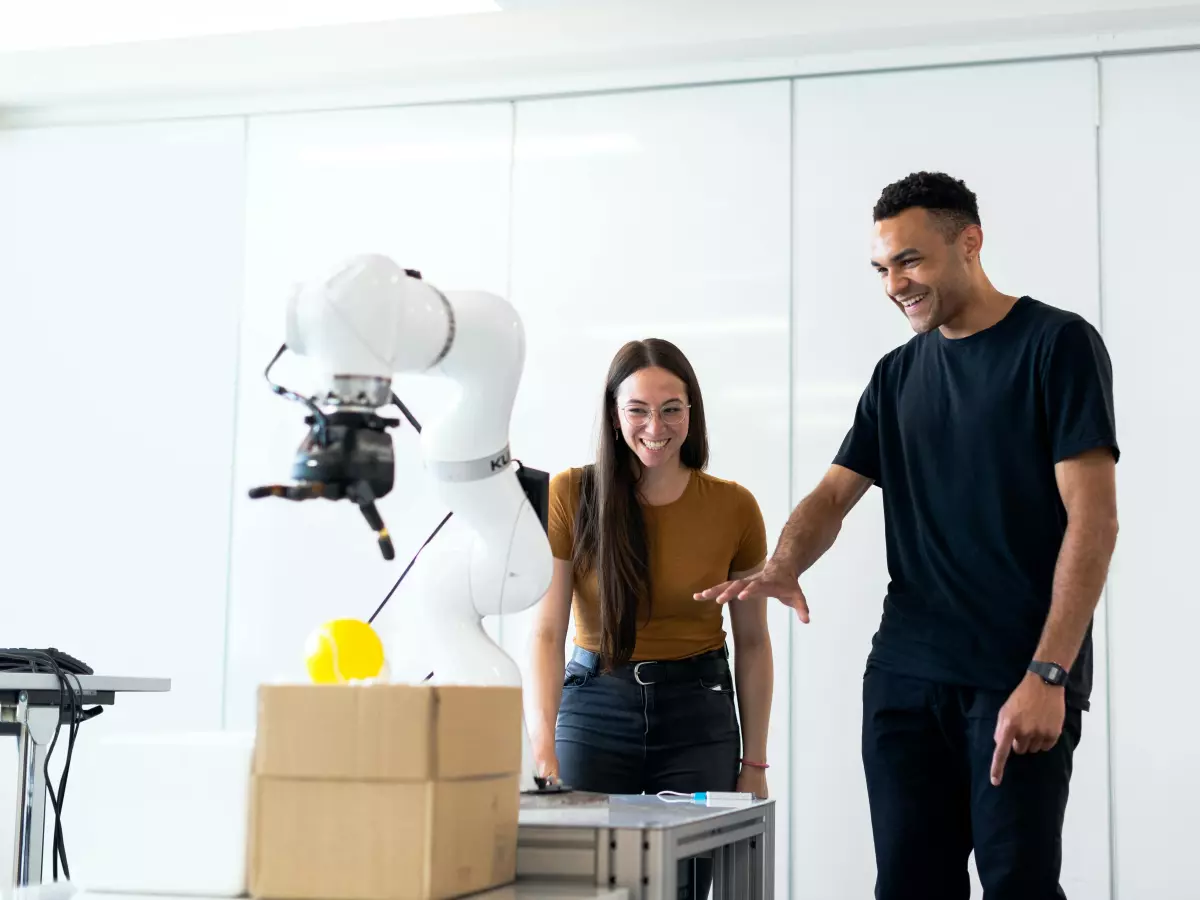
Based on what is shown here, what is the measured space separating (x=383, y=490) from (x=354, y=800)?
318mm

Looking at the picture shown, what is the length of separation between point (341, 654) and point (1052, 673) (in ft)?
3.23

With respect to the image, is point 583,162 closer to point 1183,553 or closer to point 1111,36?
point 1111,36

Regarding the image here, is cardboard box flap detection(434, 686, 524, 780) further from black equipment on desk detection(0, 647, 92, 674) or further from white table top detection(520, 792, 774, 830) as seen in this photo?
black equipment on desk detection(0, 647, 92, 674)

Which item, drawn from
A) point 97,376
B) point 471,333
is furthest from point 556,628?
point 97,376

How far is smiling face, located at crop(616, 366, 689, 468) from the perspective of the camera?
246 centimetres

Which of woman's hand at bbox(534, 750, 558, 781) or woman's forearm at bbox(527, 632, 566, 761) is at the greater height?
woman's forearm at bbox(527, 632, 566, 761)

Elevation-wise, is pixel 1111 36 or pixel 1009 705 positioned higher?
pixel 1111 36

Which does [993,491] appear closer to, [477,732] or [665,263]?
[477,732]

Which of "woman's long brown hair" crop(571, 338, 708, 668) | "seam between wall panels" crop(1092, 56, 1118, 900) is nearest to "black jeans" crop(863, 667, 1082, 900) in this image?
"woman's long brown hair" crop(571, 338, 708, 668)

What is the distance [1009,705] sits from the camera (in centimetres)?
184

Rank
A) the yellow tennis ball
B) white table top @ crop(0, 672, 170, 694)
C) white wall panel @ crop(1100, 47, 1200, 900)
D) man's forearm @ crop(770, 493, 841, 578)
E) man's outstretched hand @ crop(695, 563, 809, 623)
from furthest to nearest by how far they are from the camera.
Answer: white wall panel @ crop(1100, 47, 1200, 900) → white table top @ crop(0, 672, 170, 694) → man's forearm @ crop(770, 493, 841, 578) → man's outstretched hand @ crop(695, 563, 809, 623) → the yellow tennis ball

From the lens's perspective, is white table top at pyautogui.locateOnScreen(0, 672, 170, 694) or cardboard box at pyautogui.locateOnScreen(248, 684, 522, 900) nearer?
cardboard box at pyautogui.locateOnScreen(248, 684, 522, 900)

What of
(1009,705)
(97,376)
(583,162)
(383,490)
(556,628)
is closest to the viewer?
(383,490)

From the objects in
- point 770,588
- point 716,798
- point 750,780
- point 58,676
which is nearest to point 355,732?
point 716,798
